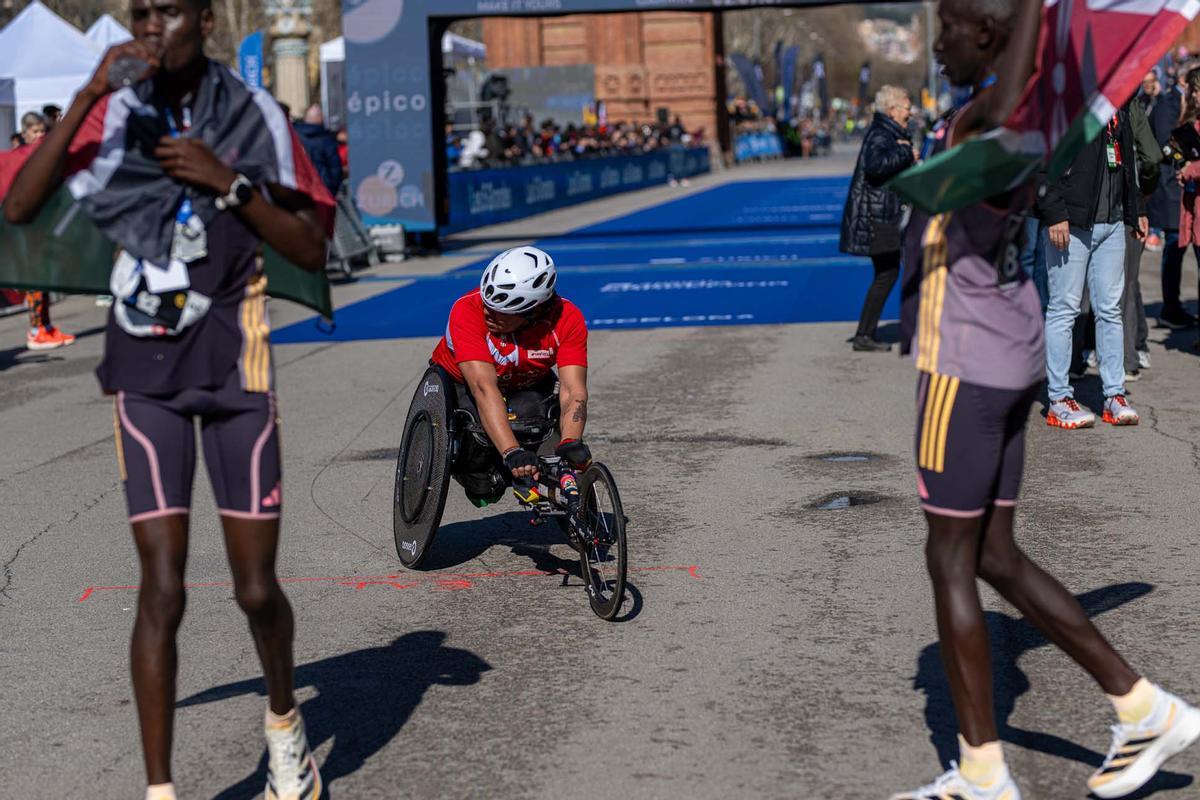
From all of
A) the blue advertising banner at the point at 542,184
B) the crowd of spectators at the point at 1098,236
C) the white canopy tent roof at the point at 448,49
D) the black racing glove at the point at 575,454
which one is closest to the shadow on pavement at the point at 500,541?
the black racing glove at the point at 575,454

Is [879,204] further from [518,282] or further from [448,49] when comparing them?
[448,49]

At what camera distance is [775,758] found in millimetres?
4648

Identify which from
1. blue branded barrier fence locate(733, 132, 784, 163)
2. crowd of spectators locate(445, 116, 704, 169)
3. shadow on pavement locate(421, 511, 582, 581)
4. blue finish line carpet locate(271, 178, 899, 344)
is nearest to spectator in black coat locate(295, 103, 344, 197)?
blue finish line carpet locate(271, 178, 899, 344)

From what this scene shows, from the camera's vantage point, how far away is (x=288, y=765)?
417cm

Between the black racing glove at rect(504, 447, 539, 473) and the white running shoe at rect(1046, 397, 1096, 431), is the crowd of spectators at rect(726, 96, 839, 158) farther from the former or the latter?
the black racing glove at rect(504, 447, 539, 473)

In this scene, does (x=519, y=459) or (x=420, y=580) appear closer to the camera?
(x=519, y=459)

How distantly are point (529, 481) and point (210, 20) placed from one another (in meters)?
2.86

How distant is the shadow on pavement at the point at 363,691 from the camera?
4758 millimetres

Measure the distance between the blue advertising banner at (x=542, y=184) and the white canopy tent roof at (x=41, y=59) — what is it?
266 inches

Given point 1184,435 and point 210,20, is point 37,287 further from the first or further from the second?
point 1184,435

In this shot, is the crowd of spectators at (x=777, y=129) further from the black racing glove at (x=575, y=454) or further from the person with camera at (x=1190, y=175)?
the black racing glove at (x=575, y=454)

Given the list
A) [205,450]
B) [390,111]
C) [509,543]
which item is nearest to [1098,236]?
[509,543]

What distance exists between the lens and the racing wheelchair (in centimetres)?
622

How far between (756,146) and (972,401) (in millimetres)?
68760
